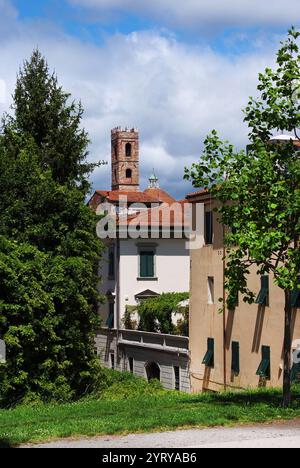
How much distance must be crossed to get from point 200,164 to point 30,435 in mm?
6536

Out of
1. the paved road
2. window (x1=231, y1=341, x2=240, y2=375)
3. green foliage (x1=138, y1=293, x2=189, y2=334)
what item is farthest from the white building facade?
the paved road

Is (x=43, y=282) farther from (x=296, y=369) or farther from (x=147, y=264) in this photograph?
(x=147, y=264)

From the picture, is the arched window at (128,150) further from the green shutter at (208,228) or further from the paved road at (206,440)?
the paved road at (206,440)

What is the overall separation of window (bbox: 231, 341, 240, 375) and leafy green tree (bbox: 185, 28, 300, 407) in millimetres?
20332

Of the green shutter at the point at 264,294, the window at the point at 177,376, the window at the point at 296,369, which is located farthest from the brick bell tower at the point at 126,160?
the window at the point at 296,369

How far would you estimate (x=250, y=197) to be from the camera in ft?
54.1

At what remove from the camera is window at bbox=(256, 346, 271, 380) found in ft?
113

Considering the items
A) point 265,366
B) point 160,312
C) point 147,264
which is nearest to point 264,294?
point 265,366

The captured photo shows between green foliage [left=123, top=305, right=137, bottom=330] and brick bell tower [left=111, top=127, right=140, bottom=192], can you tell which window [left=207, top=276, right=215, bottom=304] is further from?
brick bell tower [left=111, top=127, right=140, bottom=192]

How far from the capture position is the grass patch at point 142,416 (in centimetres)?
1390

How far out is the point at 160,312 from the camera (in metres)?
Answer: 47.8

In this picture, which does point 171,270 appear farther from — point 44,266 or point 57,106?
point 44,266

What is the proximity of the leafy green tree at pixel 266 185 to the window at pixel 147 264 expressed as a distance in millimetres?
38746
